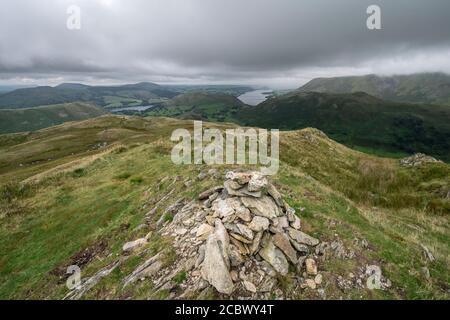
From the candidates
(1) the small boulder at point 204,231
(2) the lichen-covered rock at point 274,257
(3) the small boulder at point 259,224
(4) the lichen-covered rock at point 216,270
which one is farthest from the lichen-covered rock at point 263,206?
(4) the lichen-covered rock at point 216,270

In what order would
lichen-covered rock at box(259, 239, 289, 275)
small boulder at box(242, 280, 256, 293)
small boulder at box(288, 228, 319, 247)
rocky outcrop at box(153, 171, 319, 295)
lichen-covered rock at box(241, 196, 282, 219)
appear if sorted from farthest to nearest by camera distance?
small boulder at box(288, 228, 319, 247) < lichen-covered rock at box(241, 196, 282, 219) < lichen-covered rock at box(259, 239, 289, 275) < rocky outcrop at box(153, 171, 319, 295) < small boulder at box(242, 280, 256, 293)

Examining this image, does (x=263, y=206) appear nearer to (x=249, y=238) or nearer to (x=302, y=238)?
(x=249, y=238)

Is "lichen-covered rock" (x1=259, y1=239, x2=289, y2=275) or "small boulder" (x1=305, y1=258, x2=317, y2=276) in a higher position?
"lichen-covered rock" (x1=259, y1=239, x2=289, y2=275)

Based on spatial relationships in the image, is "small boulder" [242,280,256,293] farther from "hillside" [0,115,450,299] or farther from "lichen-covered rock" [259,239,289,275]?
"lichen-covered rock" [259,239,289,275]

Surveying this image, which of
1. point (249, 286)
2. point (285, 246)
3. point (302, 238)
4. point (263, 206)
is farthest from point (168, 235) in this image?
point (302, 238)

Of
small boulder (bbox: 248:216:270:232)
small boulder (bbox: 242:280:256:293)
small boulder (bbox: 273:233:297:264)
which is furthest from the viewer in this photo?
small boulder (bbox: 248:216:270:232)

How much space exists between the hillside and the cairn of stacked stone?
0.82 ft

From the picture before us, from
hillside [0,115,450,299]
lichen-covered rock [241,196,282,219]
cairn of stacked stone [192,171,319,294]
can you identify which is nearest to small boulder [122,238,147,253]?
hillside [0,115,450,299]

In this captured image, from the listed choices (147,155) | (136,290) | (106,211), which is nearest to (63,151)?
(147,155)

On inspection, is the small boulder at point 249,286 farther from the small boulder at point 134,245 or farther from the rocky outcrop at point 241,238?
the small boulder at point 134,245

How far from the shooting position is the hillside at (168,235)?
503 inches

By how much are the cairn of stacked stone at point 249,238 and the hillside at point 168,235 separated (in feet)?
0.82

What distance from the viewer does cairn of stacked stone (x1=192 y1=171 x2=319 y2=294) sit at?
1204 centimetres
